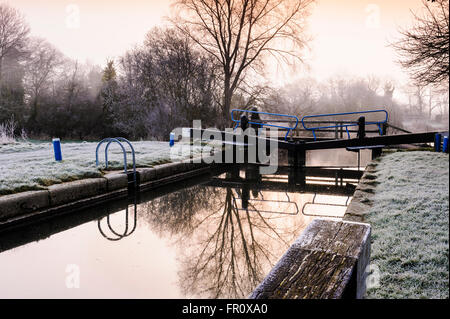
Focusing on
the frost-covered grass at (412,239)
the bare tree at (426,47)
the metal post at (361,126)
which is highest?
the bare tree at (426,47)

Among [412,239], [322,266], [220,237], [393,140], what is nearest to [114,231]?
[220,237]

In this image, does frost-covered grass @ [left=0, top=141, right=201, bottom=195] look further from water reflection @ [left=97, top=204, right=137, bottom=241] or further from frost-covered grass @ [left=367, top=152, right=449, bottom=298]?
frost-covered grass @ [left=367, top=152, right=449, bottom=298]

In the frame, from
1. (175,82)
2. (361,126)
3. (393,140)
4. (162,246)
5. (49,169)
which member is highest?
(175,82)

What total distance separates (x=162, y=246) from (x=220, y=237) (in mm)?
840

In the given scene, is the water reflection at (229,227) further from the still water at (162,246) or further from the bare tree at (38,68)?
the bare tree at (38,68)

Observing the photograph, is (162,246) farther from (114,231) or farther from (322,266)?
(322,266)

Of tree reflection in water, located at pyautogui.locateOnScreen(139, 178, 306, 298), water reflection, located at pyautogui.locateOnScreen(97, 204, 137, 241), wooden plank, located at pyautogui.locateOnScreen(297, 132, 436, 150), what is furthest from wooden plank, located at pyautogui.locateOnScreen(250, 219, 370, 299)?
wooden plank, located at pyautogui.locateOnScreen(297, 132, 436, 150)

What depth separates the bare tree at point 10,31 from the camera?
20.8 metres

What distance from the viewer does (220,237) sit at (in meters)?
4.89

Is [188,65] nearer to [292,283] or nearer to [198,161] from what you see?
[198,161]

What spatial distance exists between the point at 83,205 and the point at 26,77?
20639mm

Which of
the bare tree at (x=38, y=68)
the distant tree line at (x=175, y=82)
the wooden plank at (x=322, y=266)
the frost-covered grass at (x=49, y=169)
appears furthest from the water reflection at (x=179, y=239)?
the bare tree at (x=38, y=68)

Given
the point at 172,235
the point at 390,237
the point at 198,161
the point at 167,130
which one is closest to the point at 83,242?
the point at 172,235

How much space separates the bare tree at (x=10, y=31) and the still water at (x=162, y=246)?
1968cm
